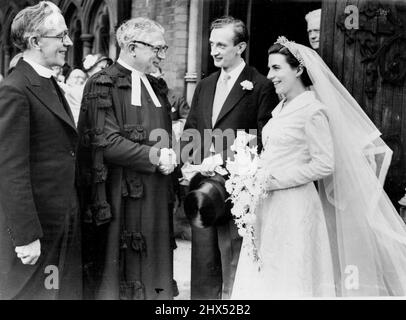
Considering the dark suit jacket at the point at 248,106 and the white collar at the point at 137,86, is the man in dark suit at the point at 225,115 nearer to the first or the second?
the dark suit jacket at the point at 248,106

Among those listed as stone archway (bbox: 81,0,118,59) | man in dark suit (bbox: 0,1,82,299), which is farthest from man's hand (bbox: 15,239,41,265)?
stone archway (bbox: 81,0,118,59)

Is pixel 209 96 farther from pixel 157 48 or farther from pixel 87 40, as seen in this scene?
pixel 87 40

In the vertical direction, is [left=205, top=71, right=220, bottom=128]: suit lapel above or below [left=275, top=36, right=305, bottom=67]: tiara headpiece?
below

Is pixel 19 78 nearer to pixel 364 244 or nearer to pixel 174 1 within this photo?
pixel 174 1

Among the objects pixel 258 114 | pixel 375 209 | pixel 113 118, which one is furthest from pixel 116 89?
pixel 375 209

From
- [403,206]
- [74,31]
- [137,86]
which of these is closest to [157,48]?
[137,86]

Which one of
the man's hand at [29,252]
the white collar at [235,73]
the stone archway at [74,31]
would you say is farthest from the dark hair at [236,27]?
the man's hand at [29,252]

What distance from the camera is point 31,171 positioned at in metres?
3.10

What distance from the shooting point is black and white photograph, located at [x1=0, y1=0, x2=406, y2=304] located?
3.14 meters

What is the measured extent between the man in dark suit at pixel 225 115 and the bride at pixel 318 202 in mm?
186

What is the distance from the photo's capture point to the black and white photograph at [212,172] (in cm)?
314

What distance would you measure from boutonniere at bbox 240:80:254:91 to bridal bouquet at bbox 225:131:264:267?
431 mm

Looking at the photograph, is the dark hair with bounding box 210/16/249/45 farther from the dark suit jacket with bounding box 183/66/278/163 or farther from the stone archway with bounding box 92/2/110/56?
the stone archway with bounding box 92/2/110/56

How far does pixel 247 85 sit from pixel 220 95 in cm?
21
